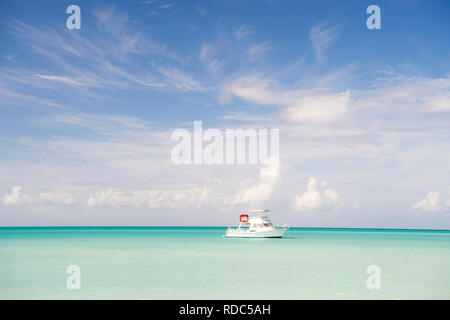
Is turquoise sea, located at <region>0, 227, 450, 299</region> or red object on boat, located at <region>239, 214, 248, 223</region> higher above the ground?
red object on boat, located at <region>239, 214, 248, 223</region>

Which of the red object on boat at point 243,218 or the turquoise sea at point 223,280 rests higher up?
the red object on boat at point 243,218

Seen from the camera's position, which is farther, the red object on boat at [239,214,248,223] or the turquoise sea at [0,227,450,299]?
the red object on boat at [239,214,248,223]

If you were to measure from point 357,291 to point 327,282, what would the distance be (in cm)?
233

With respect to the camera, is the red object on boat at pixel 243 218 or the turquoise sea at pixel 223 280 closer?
the turquoise sea at pixel 223 280

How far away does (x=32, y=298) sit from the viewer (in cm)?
1588

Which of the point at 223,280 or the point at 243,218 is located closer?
the point at 223,280
